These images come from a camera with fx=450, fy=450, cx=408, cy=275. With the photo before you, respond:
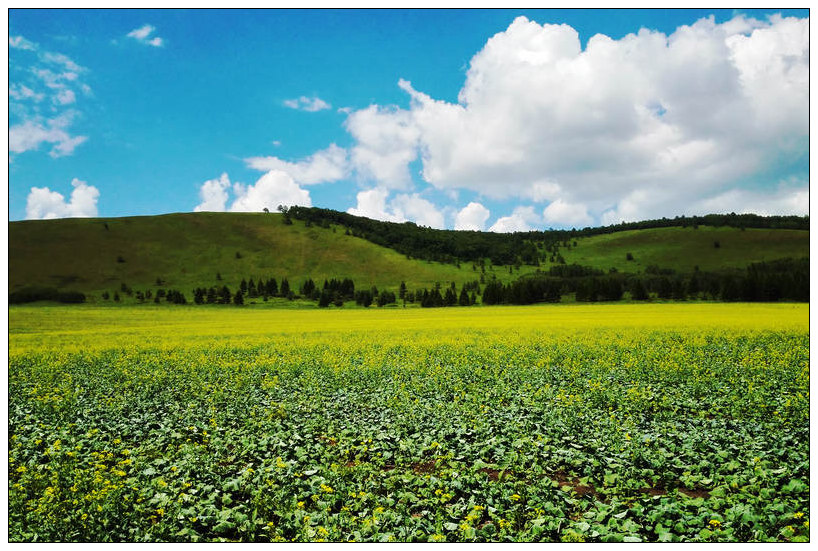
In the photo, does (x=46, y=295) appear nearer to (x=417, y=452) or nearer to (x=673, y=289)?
(x=417, y=452)

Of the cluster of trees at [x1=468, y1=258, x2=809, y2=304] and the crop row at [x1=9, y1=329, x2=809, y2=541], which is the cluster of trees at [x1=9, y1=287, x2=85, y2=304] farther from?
the crop row at [x1=9, y1=329, x2=809, y2=541]

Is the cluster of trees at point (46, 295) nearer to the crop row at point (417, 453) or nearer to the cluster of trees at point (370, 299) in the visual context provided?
the cluster of trees at point (370, 299)

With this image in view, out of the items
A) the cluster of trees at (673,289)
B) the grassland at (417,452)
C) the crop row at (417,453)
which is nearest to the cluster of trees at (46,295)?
the cluster of trees at (673,289)

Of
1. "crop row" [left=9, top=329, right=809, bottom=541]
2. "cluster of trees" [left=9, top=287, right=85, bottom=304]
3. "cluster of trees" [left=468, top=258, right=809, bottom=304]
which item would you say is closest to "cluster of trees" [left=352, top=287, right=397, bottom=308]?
"cluster of trees" [left=468, top=258, right=809, bottom=304]

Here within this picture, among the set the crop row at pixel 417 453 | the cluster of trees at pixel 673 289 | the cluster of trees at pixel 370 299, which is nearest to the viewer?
the crop row at pixel 417 453

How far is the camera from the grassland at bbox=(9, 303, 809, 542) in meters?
6.84

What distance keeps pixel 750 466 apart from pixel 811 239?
4618mm

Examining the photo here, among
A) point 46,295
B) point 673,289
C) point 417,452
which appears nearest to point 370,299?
point 673,289

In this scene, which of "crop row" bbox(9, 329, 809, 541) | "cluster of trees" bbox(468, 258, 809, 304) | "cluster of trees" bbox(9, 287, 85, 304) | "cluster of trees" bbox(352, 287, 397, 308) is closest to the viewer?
"crop row" bbox(9, 329, 809, 541)

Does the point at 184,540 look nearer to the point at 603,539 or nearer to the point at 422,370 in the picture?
the point at 603,539

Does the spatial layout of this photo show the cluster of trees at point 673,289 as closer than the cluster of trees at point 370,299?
Yes

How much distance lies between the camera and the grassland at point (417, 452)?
6836 millimetres

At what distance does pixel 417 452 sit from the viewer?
33.8ft
